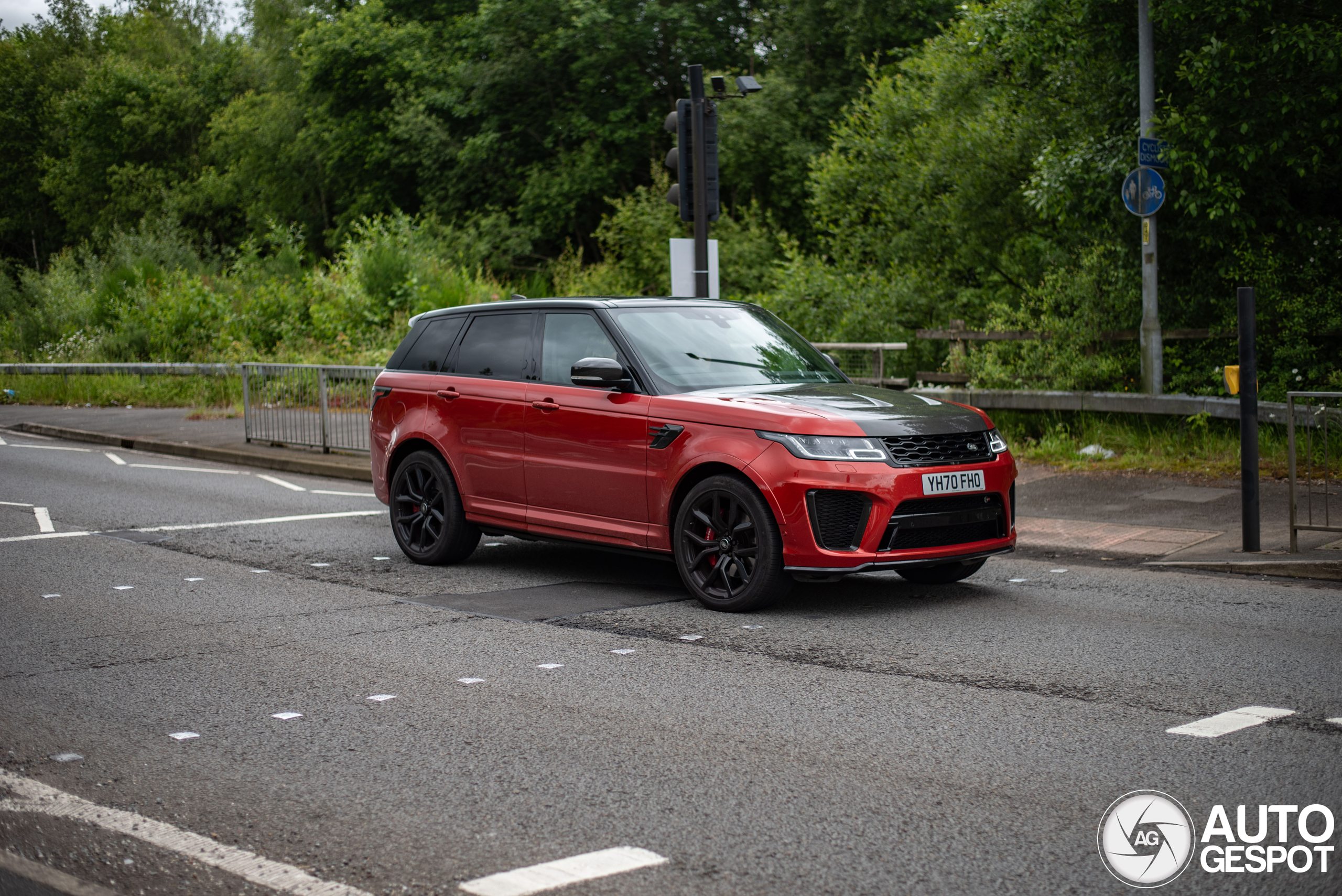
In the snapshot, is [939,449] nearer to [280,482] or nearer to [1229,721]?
[1229,721]

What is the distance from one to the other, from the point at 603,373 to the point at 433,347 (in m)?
2.16

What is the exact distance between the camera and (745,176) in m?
35.4

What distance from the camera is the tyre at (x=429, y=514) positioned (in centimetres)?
916

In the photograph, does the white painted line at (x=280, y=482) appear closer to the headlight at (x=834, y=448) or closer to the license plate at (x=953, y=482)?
the headlight at (x=834, y=448)

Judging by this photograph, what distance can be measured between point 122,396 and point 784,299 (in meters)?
13.0

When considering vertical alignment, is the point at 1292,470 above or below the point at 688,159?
below

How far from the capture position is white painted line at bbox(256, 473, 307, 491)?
1412cm

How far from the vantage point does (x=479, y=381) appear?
8984mm

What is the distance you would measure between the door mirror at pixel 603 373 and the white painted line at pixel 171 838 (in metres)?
3.95

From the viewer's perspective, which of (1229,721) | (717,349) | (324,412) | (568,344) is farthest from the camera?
(324,412)

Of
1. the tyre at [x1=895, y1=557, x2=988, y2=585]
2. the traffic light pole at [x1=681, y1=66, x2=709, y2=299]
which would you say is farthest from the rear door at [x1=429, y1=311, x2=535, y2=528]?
the traffic light pole at [x1=681, y1=66, x2=709, y2=299]

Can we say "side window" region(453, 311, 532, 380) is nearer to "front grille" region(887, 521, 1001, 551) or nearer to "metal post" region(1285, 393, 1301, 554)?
"front grille" region(887, 521, 1001, 551)

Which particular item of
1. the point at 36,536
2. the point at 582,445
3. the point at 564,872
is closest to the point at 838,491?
the point at 582,445

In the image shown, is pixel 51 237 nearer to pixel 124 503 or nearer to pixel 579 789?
pixel 124 503
